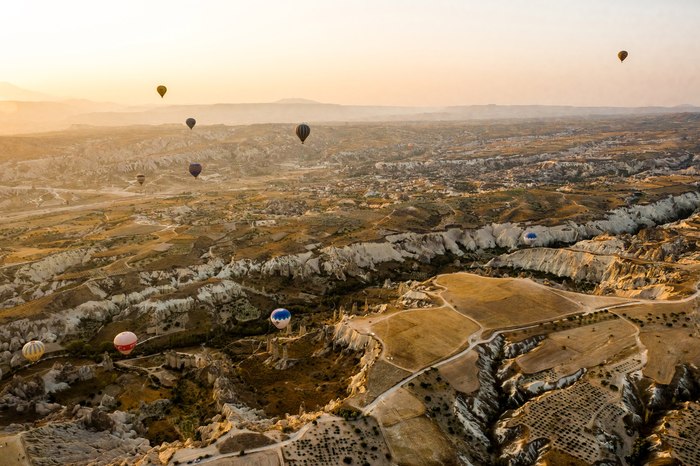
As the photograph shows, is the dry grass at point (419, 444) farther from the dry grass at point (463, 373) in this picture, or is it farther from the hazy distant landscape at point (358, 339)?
the dry grass at point (463, 373)

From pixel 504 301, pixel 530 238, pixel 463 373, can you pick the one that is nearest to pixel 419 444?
pixel 463 373

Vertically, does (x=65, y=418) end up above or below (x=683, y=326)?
below

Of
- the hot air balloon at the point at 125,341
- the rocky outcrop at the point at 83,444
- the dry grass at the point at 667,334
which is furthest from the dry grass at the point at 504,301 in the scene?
the hot air balloon at the point at 125,341

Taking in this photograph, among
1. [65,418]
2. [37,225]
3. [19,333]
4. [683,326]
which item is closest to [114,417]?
[65,418]

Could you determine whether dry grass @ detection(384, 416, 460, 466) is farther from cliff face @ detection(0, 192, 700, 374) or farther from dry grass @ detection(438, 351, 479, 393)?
cliff face @ detection(0, 192, 700, 374)

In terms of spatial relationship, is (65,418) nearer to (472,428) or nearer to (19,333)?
(19,333)

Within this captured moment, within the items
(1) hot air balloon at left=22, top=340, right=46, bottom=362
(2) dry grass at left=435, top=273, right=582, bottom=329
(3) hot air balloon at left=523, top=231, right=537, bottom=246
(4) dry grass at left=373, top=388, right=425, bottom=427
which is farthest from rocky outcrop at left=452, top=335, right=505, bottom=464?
(3) hot air balloon at left=523, top=231, right=537, bottom=246
